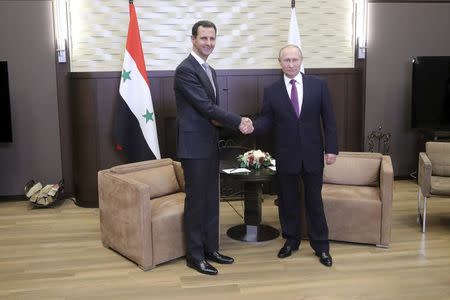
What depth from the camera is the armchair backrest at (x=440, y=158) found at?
4523 millimetres

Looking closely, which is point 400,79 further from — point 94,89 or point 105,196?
point 105,196

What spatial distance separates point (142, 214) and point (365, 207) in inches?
68.4

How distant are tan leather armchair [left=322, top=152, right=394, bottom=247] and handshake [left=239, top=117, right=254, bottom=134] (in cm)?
91

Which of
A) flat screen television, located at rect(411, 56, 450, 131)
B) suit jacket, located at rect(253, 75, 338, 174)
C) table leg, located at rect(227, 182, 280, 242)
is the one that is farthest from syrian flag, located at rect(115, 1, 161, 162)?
flat screen television, located at rect(411, 56, 450, 131)

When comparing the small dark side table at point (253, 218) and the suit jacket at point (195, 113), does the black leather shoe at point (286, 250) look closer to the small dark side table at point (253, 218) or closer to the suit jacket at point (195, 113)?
the small dark side table at point (253, 218)

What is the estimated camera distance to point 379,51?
6.17 metres

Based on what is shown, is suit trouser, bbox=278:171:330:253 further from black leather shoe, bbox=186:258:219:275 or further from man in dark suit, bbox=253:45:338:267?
black leather shoe, bbox=186:258:219:275

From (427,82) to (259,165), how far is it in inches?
117

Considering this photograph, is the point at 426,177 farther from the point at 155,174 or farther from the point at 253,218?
the point at 155,174

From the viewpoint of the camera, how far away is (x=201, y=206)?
3449 mm

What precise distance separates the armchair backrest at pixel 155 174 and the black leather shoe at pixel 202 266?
0.72m

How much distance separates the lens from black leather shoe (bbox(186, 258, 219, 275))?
3434mm

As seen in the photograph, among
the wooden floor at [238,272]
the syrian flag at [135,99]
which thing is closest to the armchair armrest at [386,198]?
the wooden floor at [238,272]

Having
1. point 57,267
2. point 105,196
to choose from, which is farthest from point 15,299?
point 105,196
